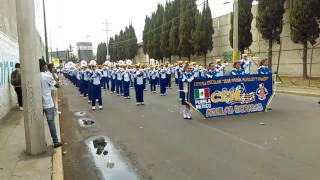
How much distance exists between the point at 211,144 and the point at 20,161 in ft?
12.8

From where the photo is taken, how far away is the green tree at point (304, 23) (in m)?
24.9

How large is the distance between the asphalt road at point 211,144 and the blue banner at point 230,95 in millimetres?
439

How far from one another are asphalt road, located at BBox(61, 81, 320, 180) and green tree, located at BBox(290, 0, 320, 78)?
449 inches

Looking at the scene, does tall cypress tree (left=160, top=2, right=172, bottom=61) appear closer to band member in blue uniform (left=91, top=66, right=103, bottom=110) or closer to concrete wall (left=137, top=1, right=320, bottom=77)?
concrete wall (left=137, top=1, right=320, bottom=77)

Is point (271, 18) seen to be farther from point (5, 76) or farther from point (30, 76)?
point (30, 76)

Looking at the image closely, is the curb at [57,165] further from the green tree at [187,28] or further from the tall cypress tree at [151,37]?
the tall cypress tree at [151,37]

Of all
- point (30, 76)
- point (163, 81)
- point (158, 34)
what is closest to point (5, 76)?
point (30, 76)

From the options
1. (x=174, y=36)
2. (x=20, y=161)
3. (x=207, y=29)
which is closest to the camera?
(x=20, y=161)

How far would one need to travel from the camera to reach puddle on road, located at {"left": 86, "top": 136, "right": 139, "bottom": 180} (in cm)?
719

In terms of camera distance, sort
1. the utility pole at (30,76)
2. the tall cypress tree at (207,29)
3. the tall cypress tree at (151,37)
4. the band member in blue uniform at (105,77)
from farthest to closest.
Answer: the tall cypress tree at (151,37), the tall cypress tree at (207,29), the band member in blue uniform at (105,77), the utility pole at (30,76)

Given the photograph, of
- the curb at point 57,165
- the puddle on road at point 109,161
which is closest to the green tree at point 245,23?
the puddle on road at point 109,161

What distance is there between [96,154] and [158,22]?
50.1 metres

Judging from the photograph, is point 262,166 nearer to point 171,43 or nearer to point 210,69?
point 210,69

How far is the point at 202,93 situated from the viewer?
44.7 feet
